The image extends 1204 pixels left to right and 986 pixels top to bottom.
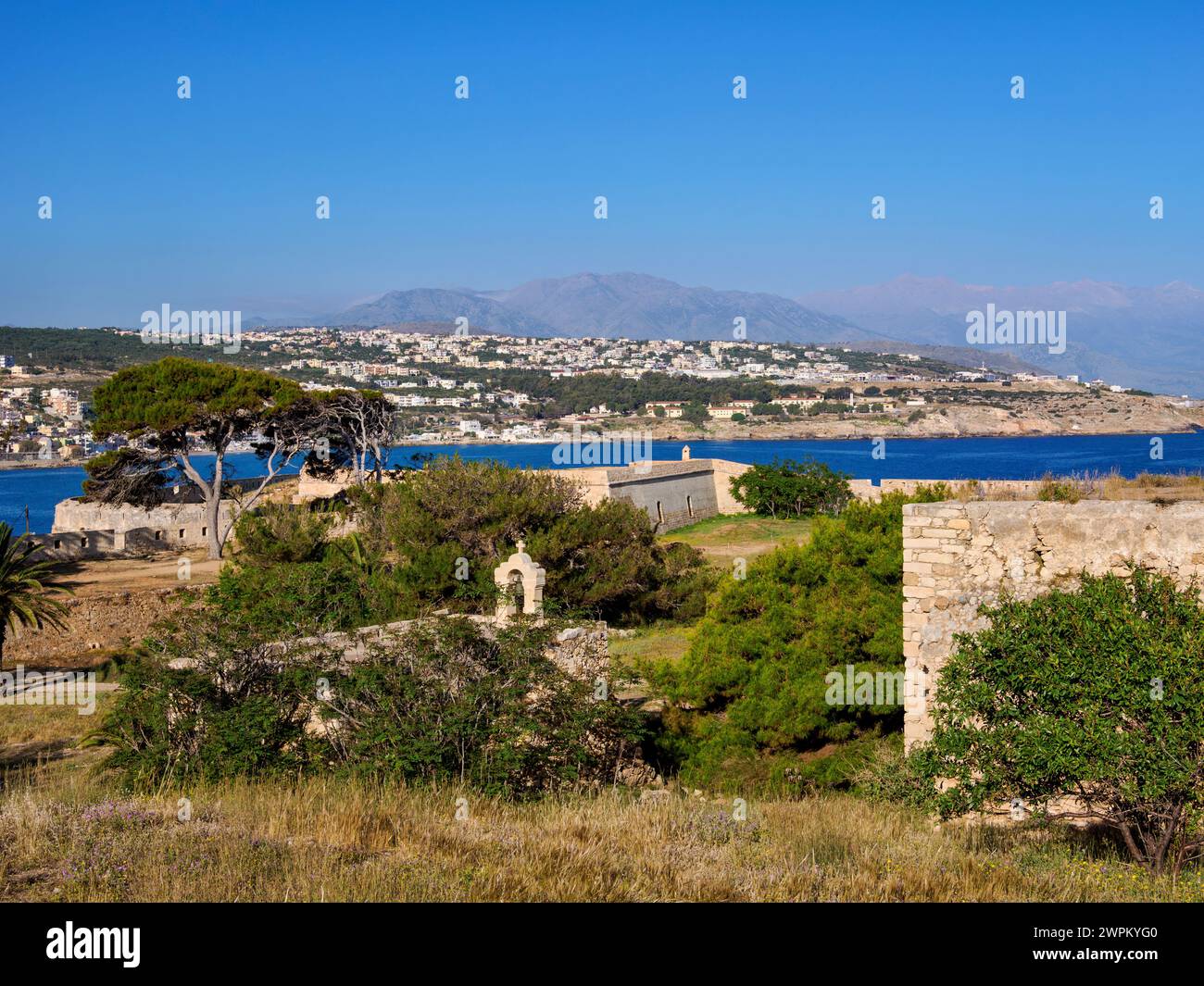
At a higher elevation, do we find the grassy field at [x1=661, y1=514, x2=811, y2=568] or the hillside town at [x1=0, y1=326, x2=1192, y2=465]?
the hillside town at [x1=0, y1=326, x2=1192, y2=465]

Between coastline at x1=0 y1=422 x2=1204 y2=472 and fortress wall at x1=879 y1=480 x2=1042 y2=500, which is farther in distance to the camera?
coastline at x1=0 y1=422 x2=1204 y2=472

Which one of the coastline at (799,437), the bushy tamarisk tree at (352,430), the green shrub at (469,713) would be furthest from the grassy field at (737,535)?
the coastline at (799,437)

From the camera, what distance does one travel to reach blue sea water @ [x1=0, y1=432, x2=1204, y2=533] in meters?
70.4

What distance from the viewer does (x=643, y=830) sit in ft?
20.0

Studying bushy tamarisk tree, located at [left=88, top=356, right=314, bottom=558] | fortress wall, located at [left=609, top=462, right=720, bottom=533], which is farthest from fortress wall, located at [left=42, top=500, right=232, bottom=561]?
fortress wall, located at [left=609, top=462, right=720, bottom=533]

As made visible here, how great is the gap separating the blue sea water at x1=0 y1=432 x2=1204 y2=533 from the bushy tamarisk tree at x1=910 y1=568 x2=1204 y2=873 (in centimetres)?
5325

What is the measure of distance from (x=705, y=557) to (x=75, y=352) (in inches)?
4568

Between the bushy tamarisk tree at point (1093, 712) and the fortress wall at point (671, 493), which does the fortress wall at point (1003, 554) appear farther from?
the fortress wall at point (671, 493)

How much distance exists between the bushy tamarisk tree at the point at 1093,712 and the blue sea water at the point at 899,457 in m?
53.3

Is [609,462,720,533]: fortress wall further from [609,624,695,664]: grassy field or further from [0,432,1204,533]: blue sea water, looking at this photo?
[0,432,1204,533]: blue sea water

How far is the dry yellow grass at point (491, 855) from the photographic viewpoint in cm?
493
